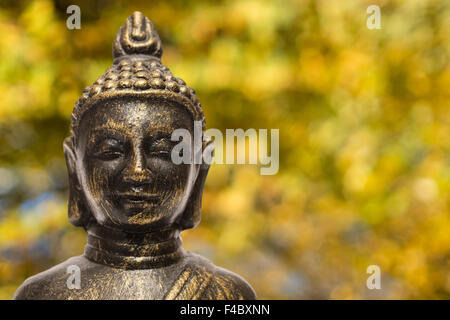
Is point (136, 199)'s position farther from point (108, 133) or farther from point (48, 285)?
point (48, 285)

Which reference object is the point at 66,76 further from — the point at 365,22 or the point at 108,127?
the point at 365,22

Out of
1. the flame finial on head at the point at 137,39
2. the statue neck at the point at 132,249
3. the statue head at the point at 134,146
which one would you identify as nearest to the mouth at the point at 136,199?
the statue head at the point at 134,146

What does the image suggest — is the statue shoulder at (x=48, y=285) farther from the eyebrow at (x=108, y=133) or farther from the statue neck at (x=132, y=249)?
the eyebrow at (x=108, y=133)

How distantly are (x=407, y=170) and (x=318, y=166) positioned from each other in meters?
0.57

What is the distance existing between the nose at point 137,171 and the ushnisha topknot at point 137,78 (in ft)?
0.65

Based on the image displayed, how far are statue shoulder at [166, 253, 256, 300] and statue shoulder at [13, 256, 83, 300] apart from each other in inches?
14.2

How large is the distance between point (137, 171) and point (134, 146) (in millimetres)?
79

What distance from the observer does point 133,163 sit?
59.3 inches

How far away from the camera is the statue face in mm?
1514

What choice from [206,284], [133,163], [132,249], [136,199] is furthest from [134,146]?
[206,284]

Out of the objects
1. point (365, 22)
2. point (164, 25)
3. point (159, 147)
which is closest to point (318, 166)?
point (365, 22)

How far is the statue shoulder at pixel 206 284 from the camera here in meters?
1.58

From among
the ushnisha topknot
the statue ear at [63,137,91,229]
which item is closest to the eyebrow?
the ushnisha topknot
